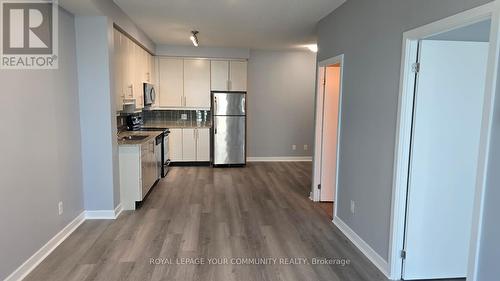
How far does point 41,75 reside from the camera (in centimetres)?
286

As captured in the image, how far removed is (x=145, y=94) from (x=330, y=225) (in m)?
3.88

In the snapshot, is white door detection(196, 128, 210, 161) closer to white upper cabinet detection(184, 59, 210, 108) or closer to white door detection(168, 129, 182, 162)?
white door detection(168, 129, 182, 162)

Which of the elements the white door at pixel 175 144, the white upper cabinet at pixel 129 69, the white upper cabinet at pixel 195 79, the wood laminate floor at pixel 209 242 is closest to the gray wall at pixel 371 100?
the wood laminate floor at pixel 209 242

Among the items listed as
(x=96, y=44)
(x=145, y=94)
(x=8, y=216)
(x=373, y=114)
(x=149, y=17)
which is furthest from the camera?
(x=145, y=94)

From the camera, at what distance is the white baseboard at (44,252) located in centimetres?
249

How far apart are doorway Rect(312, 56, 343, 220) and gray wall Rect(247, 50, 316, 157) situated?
10.1ft

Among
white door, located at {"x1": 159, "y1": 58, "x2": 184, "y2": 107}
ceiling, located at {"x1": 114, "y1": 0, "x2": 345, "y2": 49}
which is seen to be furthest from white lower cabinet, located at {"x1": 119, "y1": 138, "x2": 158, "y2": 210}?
white door, located at {"x1": 159, "y1": 58, "x2": 184, "y2": 107}

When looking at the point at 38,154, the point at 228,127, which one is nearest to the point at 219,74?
the point at 228,127

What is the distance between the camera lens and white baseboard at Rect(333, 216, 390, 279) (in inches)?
108

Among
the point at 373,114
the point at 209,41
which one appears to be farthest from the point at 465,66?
the point at 209,41

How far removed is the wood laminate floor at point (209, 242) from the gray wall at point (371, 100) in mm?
428

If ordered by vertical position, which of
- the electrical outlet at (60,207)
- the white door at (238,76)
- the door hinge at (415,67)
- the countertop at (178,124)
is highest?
the white door at (238,76)

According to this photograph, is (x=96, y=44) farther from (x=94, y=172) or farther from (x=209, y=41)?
(x=209, y=41)

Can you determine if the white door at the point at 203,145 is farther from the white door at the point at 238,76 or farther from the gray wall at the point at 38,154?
the gray wall at the point at 38,154
